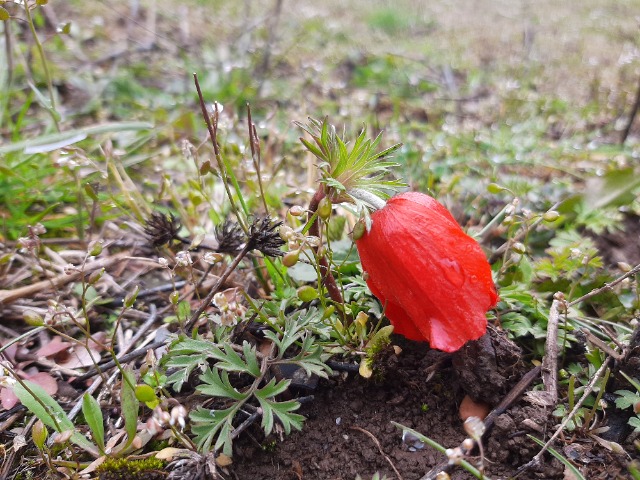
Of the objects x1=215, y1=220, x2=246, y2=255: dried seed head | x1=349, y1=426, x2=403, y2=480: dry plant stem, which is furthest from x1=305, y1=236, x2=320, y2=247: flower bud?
x1=349, y1=426, x2=403, y2=480: dry plant stem

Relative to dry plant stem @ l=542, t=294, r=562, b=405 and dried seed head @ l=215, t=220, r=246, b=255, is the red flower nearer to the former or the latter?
dry plant stem @ l=542, t=294, r=562, b=405

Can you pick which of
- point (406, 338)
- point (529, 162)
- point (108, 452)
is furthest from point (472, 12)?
point (108, 452)

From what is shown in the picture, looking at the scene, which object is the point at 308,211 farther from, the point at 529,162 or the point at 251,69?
the point at 251,69

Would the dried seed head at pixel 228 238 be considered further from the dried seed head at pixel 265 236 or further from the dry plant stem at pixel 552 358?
the dry plant stem at pixel 552 358

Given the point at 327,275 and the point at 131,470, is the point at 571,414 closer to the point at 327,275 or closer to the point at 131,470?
the point at 327,275

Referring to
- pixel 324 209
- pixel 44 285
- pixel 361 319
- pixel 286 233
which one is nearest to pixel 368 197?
pixel 324 209

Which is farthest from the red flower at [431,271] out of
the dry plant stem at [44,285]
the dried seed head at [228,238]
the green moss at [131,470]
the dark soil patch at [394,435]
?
the dry plant stem at [44,285]

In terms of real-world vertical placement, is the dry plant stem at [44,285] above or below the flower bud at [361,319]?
below
